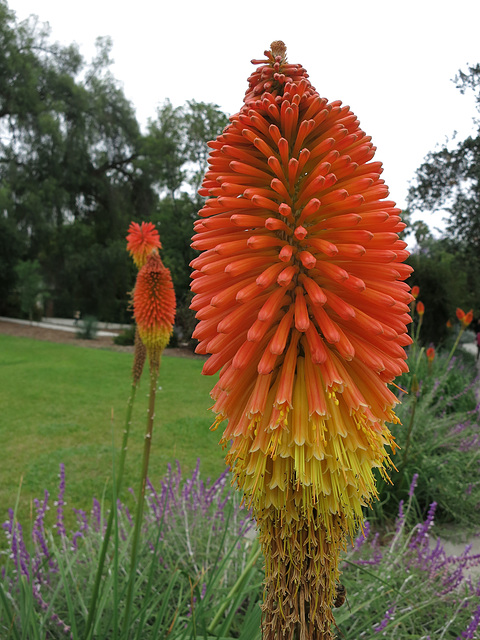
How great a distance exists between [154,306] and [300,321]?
1.77 metres

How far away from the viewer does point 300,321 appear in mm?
1028

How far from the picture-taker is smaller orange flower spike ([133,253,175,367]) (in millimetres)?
2551

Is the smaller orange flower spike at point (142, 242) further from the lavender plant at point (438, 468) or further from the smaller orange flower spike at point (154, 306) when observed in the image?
the lavender plant at point (438, 468)

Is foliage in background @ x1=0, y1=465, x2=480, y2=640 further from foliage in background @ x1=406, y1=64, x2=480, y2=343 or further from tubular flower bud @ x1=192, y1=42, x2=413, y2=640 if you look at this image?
foliage in background @ x1=406, y1=64, x2=480, y2=343

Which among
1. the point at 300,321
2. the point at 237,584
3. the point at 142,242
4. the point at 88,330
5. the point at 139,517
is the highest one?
the point at 142,242

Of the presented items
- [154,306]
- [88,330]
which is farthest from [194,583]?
[88,330]

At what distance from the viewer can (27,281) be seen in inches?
838

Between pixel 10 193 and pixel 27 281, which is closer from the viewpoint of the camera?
pixel 27 281

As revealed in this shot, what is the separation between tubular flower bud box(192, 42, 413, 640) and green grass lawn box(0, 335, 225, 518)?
7.53 feet

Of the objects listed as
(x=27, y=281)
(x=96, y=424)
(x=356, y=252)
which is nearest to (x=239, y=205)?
(x=356, y=252)

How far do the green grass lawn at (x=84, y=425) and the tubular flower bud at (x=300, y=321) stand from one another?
229 centimetres

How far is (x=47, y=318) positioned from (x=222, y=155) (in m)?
28.9

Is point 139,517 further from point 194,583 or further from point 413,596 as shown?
point 413,596

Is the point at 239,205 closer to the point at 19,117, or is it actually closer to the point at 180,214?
the point at 180,214
